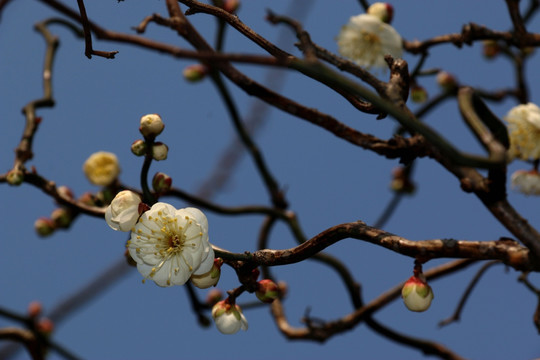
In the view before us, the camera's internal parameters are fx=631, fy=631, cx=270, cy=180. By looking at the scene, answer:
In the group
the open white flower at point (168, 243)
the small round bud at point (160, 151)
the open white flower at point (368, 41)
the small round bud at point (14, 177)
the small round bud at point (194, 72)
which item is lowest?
the open white flower at point (168, 243)

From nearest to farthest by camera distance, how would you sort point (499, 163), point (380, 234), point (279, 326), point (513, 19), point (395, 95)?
point (499, 163), point (380, 234), point (395, 95), point (513, 19), point (279, 326)

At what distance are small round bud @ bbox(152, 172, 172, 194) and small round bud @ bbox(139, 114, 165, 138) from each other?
0.09 m

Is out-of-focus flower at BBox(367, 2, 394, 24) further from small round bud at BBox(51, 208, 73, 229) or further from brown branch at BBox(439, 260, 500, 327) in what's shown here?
small round bud at BBox(51, 208, 73, 229)

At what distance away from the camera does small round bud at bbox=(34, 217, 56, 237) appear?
2160 millimetres

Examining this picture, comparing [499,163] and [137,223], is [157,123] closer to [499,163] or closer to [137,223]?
[137,223]

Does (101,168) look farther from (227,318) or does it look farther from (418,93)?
(418,93)

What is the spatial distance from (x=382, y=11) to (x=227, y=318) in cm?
125

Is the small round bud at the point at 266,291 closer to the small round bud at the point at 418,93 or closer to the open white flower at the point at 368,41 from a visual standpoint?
the open white flower at the point at 368,41

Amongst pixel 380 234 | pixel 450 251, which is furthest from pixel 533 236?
pixel 380 234

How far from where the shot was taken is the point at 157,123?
128 cm

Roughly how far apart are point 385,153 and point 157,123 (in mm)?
495

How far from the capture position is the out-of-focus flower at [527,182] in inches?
69.8

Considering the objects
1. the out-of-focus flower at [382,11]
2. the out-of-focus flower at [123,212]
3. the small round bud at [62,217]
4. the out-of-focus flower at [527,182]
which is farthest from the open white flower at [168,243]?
the out-of-focus flower at [382,11]

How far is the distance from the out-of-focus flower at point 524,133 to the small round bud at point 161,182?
923 millimetres
